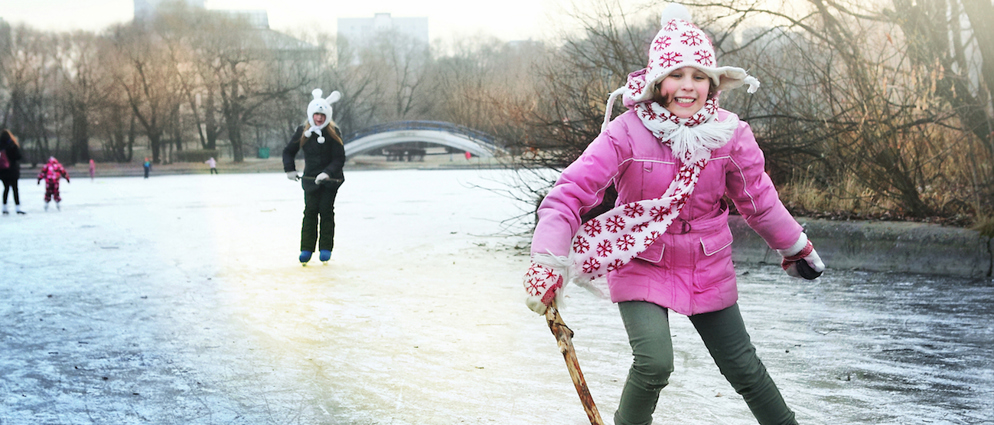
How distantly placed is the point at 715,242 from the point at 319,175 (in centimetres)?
663

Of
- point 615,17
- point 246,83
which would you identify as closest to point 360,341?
point 615,17

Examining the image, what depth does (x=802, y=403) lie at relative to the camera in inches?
167

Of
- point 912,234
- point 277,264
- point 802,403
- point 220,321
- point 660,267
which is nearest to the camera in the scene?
point 660,267

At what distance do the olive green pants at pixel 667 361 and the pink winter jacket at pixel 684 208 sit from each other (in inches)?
2.5

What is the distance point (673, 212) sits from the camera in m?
3.07

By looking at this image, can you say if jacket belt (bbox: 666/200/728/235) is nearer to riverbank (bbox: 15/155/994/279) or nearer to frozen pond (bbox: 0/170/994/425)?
frozen pond (bbox: 0/170/994/425)

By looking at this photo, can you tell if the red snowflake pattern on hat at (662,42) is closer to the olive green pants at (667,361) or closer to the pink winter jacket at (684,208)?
the pink winter jacket at (684,208)

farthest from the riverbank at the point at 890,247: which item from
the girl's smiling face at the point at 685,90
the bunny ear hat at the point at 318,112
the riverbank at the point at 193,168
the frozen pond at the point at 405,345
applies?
the riverbank at the point at 193,168

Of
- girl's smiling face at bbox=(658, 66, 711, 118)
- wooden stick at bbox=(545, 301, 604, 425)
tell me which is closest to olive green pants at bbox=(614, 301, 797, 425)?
wooden stick at bbox=(545, 301, 604, 425)

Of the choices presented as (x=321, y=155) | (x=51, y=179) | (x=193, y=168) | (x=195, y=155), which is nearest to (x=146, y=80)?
(x=195, y=155)

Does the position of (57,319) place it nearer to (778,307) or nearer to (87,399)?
(87,399)

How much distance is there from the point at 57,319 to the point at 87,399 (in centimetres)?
234

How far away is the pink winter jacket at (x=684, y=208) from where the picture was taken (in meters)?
3.05

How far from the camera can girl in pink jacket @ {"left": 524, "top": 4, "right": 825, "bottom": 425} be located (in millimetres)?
3027
